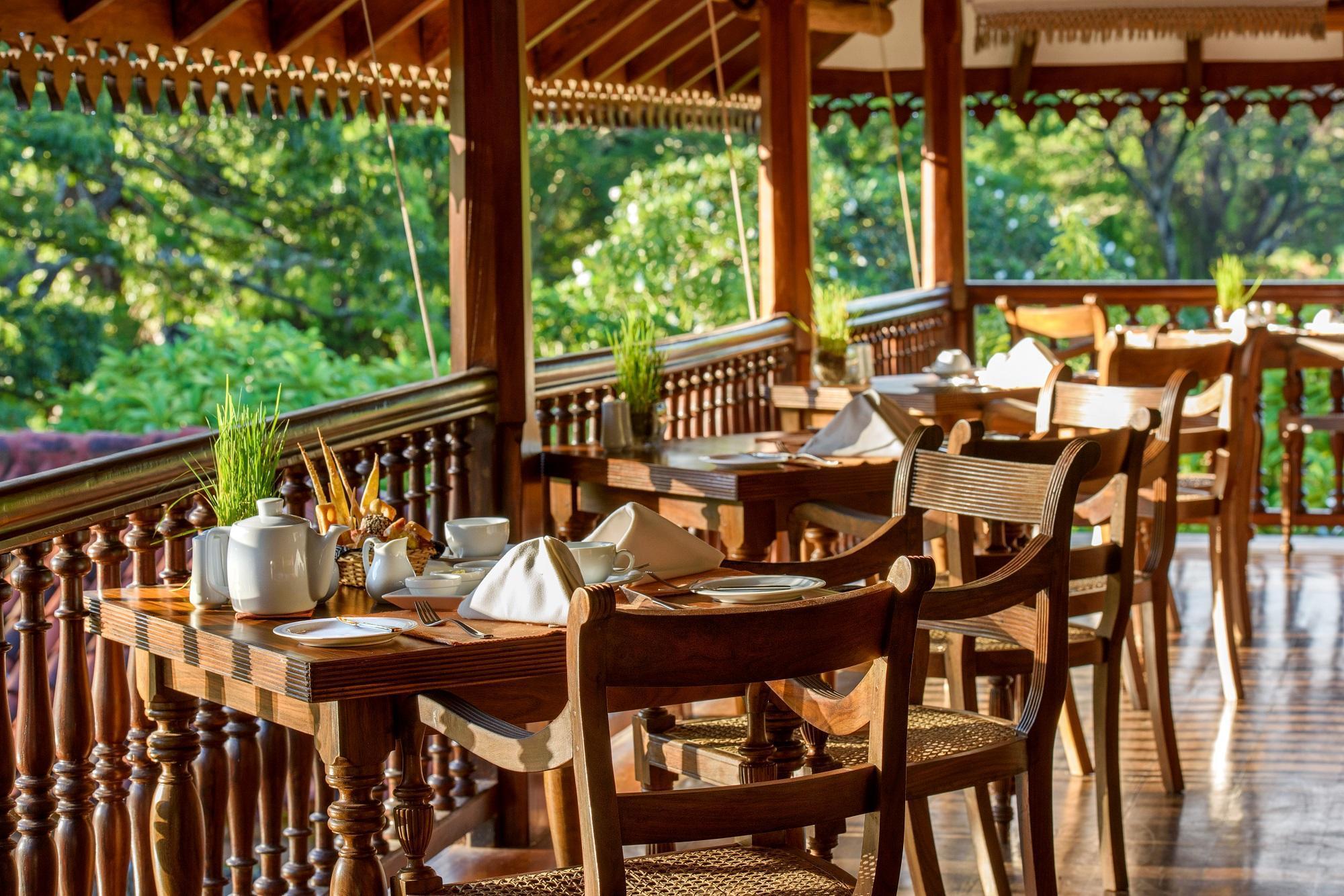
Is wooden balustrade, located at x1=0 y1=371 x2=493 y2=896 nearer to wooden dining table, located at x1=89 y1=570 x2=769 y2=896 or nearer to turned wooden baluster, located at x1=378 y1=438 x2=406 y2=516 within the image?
wooden dining table, located at x1=89 y1=570 x2=769 y2=896

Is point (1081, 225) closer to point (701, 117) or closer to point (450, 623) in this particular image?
point (701, 117)

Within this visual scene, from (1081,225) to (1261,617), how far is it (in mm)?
9736

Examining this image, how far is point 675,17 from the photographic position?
20.3ft

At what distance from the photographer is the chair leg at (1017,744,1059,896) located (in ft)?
7.68

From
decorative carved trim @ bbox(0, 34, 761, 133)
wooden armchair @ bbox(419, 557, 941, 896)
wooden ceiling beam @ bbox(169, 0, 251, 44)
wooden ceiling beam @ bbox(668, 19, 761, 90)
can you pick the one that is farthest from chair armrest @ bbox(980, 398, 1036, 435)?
wooden armchair @ bbox(419, 557, 941, 896)

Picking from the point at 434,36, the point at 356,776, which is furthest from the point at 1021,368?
the point at 356,776

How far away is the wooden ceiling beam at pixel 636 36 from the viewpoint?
6.12m

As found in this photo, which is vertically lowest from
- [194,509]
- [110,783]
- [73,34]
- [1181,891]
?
[1181,891]

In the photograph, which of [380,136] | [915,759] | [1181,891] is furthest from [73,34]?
[380,136]

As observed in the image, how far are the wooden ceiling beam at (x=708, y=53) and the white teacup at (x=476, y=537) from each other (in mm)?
4659

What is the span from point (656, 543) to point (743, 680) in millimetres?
705

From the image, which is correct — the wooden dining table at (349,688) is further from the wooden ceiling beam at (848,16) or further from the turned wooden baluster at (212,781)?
the wooden ceiling beam at (848,16)

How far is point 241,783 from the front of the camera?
2.54 m

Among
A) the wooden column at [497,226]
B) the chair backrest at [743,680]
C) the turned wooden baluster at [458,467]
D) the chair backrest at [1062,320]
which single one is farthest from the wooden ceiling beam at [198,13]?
the chair backrest at [743,680]
